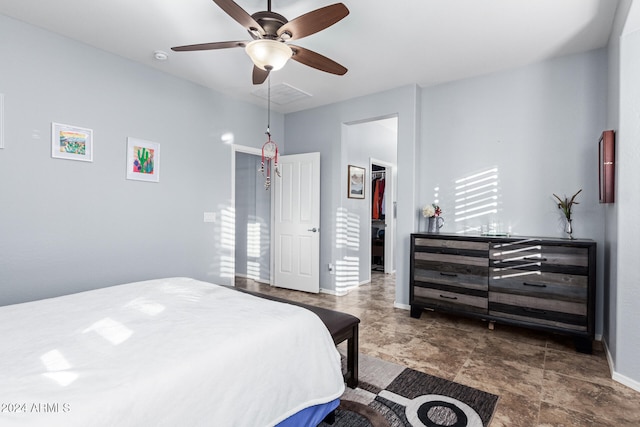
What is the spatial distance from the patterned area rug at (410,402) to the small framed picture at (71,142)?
9.59 ft

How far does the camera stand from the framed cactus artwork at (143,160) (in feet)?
10.8

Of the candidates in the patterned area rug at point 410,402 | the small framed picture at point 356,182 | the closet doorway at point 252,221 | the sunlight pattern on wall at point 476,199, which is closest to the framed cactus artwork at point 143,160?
the closet doorway at point 252,221

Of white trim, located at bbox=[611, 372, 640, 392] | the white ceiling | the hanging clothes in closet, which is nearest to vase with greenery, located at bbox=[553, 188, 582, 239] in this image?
white trim, located at bbox=[611, 372, 640, 392]

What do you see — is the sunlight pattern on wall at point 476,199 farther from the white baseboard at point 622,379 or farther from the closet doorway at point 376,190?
the white baseboard at point 622,379

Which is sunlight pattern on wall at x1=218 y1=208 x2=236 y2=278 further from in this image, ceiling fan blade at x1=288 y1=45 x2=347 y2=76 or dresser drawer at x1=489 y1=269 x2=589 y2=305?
dresser drawer at x1=489 y1=269 x2=589 y2=305

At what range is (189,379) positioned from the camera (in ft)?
3.71

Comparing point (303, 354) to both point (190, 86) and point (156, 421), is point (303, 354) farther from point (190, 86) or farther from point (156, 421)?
point (190, 86)

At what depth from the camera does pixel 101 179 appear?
10.2 ft

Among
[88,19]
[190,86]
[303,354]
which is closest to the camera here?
[303,354]

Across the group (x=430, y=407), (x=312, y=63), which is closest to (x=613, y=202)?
(x=430, y=407)

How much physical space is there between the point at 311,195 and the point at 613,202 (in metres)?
3.20

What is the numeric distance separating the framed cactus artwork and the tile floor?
104 inches

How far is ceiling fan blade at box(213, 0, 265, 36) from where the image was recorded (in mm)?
1777

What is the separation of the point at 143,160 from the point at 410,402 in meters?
3.18
